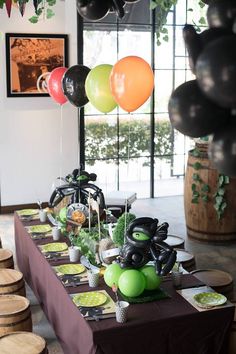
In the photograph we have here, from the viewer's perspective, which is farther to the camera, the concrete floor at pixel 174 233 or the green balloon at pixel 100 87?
the concrete floor at pixel 174 233

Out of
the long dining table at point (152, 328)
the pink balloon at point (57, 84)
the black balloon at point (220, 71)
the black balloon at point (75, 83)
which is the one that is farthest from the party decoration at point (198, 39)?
the pink balloon at point (57, 84)

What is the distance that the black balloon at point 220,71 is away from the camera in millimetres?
1512

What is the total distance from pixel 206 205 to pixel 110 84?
3130mm

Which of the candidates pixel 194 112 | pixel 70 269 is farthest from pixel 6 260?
pixel 194 112

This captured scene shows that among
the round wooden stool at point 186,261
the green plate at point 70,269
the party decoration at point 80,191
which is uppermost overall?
the party decoration at point 80,191

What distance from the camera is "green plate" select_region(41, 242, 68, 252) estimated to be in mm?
4379

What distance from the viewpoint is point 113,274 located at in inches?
138

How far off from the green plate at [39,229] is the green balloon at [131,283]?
1.64 meters

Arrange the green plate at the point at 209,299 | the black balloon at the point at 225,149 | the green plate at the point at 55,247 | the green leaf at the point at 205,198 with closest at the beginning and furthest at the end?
the black balloon at the point at 225,149
the green plate at the point at 209,299
the green plate at the point at 55,247
the green leaf at the point at 205,198

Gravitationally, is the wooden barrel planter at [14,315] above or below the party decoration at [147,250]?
below

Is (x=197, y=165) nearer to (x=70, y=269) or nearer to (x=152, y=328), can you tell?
(x=70, y=269)

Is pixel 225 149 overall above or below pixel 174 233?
above

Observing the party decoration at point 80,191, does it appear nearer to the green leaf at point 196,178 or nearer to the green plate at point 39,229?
the green plate at point 39,229

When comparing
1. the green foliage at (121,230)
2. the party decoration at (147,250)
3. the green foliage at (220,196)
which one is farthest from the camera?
the green foliage at (220,196)
